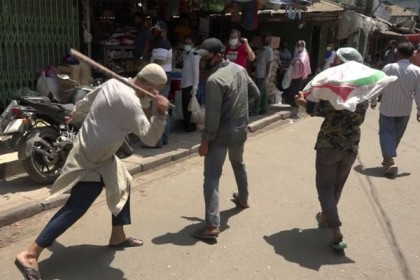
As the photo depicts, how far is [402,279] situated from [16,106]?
429 centimetres

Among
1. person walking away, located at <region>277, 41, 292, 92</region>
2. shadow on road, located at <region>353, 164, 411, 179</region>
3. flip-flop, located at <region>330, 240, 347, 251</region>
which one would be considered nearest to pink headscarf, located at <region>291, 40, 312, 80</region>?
person walking away, located at <region>277, 41, 292, 92</region>

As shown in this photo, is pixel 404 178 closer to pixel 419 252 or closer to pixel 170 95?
pixel 419 252

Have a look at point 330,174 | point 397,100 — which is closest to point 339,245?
point 330,174

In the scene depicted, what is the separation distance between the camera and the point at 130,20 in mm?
9555

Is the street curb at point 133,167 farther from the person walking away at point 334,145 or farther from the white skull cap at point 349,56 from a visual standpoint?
the white skull cap at point 349,56

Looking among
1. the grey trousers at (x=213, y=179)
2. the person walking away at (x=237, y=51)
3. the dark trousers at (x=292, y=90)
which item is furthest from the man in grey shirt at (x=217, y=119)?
the dark trousers at (x=292, y=90)

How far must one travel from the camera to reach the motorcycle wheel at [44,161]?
4.98 meters

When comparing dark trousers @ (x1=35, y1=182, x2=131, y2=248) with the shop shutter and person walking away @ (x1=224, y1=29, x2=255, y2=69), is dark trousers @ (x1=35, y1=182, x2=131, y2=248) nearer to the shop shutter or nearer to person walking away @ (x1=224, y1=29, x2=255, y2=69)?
the shop shutter

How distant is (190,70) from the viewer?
774cm

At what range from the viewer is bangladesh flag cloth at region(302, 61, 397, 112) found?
3568mm

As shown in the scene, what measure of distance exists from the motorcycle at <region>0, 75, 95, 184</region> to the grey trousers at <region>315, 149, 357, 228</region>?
117 inches

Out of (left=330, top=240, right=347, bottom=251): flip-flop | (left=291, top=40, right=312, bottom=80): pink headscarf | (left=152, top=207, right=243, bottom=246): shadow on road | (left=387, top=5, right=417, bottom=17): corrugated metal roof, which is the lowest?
(left=152, top=207, right=243, bottom=246): shadow on road

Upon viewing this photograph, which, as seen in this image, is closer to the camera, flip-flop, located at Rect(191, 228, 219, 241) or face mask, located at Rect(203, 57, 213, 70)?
flip-flop, located at Rect(191, 228, 219, 241)

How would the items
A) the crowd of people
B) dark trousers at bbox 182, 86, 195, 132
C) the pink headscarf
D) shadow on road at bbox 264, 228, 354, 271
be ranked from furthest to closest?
the pink headscarf
dark trousers at bbox 182, 86, 195, 132
shadow on road at bbox 264, 228, 354, 271
the crowd of people
